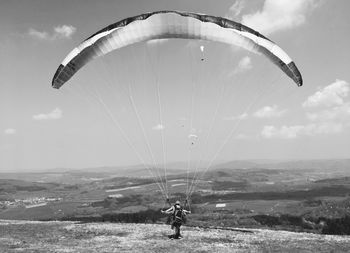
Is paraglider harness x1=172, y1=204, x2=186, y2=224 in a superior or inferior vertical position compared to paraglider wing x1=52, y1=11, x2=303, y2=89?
inferior

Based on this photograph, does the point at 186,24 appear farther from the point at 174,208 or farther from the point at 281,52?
the point at 174,208

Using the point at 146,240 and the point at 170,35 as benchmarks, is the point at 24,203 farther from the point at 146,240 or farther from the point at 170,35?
the point at 170,35

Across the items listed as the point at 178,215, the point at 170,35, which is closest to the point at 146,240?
the point at 178,215

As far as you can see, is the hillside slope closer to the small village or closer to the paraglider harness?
the paraglider harness

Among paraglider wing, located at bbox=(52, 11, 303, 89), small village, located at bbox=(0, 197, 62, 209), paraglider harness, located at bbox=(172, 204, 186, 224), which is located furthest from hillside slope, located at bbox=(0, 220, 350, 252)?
small village, located at bbox=(0, 197, 62, 209)

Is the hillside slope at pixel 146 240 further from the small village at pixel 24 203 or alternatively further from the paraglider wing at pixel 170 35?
the small village at pixel 24 203

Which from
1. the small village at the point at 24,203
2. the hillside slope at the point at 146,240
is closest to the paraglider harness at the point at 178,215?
the hillside slope at the point at 146,240

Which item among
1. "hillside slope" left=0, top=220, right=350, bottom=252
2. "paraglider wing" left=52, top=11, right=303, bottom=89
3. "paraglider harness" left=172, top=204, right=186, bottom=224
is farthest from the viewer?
"paraglider harness" left=172, top=204, right=186, bottom=224
